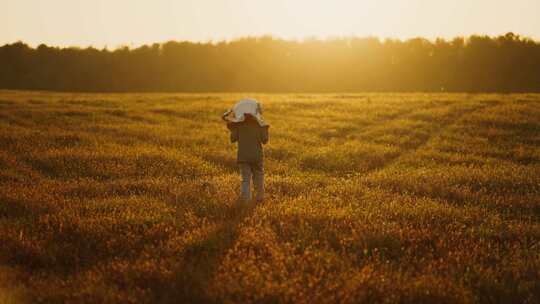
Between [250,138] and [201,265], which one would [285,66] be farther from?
[201,265]

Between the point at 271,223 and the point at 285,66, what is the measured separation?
7207cm

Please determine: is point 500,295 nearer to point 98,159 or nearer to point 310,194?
point 310,194

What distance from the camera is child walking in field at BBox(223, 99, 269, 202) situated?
10.1m

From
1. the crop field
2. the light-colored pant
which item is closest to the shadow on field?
the crop field

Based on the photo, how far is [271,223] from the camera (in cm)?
892

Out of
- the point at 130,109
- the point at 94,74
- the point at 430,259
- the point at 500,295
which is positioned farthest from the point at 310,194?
the point at 94,74

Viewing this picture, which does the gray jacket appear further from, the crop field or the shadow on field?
the shadow on field

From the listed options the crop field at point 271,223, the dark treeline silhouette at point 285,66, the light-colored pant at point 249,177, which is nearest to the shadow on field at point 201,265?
the crop field at point 271,223

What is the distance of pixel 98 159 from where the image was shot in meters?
15.5

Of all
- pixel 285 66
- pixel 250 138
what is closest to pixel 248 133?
pixel 250 138

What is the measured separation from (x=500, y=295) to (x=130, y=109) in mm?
29216

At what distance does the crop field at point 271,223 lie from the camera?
633cm

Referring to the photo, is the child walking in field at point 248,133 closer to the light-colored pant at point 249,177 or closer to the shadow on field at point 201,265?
the light-colored pant at point 249,177

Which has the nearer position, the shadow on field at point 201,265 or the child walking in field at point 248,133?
the shadow on field at point 201,265
